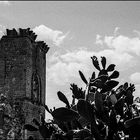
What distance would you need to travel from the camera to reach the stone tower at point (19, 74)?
62.6 ft

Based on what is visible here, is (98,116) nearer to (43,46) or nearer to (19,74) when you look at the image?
(19,74)

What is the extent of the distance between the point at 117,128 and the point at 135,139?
0.53 ft

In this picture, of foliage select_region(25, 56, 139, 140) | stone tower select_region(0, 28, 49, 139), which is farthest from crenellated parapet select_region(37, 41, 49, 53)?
foliage select_region(25, 56, 139, 140)

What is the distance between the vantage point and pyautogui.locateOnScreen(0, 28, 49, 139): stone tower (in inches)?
752

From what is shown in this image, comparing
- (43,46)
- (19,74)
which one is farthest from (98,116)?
(43,46)

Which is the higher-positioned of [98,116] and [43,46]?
[43,46]

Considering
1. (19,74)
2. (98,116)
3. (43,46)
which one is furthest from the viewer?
(43,46)

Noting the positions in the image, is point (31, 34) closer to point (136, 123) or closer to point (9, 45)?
point (9, 45)

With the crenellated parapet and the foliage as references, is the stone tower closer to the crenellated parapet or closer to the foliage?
the crenellated parapet

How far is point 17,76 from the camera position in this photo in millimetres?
19547

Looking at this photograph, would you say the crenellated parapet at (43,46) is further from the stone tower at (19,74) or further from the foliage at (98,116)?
the foliage at (98,116)

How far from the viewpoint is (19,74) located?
64.2ft

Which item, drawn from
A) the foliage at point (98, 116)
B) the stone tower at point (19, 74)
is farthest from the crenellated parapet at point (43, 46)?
the foliage at point (98, 116)

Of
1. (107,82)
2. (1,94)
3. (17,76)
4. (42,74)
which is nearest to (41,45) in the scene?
(42,74)
